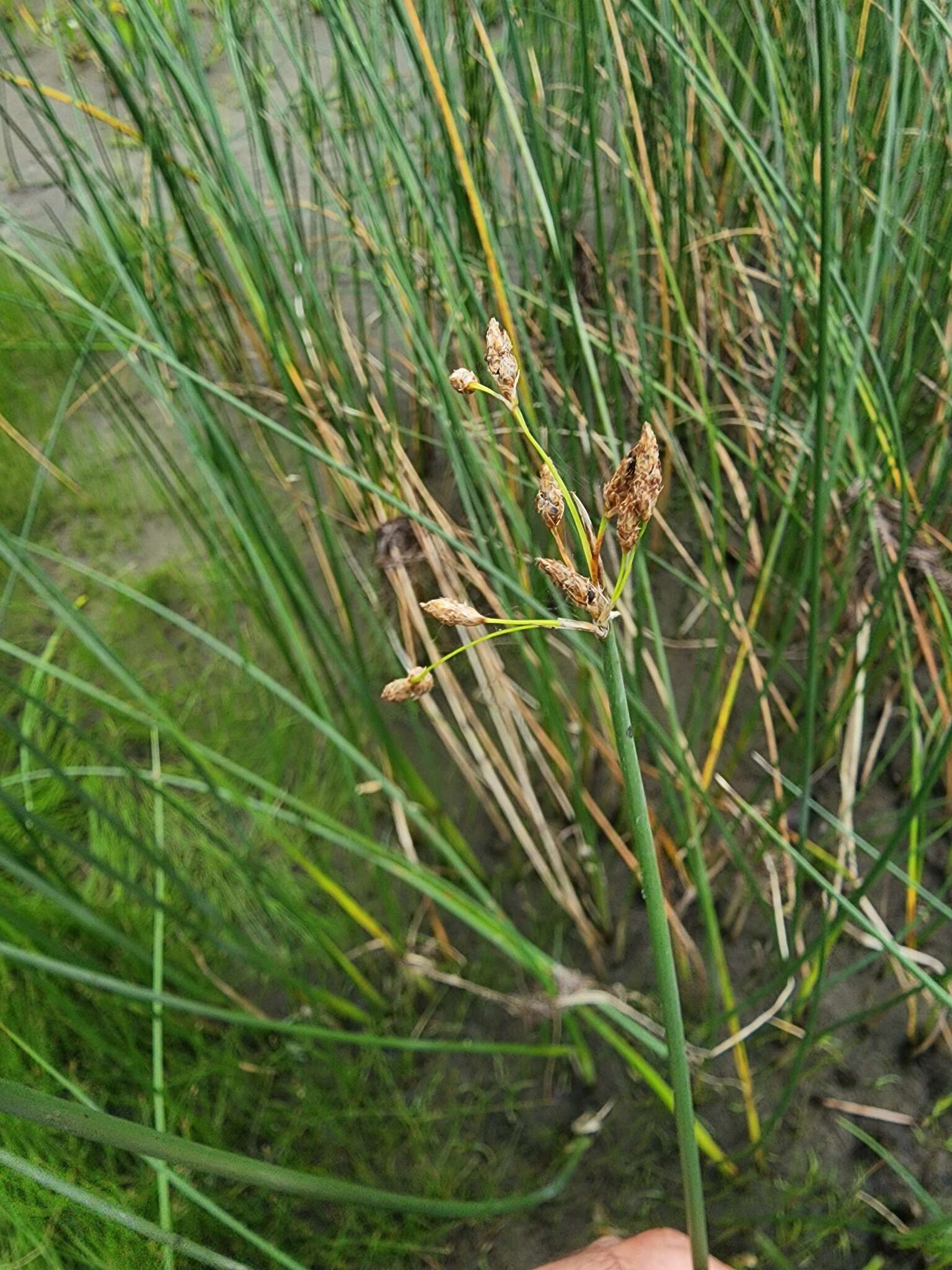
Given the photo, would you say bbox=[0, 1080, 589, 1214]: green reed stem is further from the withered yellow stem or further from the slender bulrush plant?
the withered yellow stem

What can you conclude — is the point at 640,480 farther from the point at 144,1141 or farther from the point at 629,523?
the point at 144,1141

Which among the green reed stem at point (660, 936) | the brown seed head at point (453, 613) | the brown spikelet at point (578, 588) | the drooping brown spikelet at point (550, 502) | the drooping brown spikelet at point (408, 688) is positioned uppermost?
the drooping brown spikelet at point (550, 502)

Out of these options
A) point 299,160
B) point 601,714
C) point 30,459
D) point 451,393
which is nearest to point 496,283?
point 451,393

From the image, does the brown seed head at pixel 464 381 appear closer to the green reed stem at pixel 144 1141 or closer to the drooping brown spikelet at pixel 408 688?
the drooping brown spikelet at pixel 408 688

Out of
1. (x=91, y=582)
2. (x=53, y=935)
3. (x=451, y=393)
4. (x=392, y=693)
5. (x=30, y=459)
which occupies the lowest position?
Answer: (x=53, y=935)

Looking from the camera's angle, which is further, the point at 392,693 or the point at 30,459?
the point at 30,459

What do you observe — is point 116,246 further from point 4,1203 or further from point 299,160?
point 299,160

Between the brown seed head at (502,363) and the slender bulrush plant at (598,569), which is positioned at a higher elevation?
the brown seed head at (502,363)

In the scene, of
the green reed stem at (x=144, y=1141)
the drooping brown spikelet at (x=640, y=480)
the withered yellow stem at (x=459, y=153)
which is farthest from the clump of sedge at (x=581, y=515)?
the withered yellow stem at (x=459, y=153)
